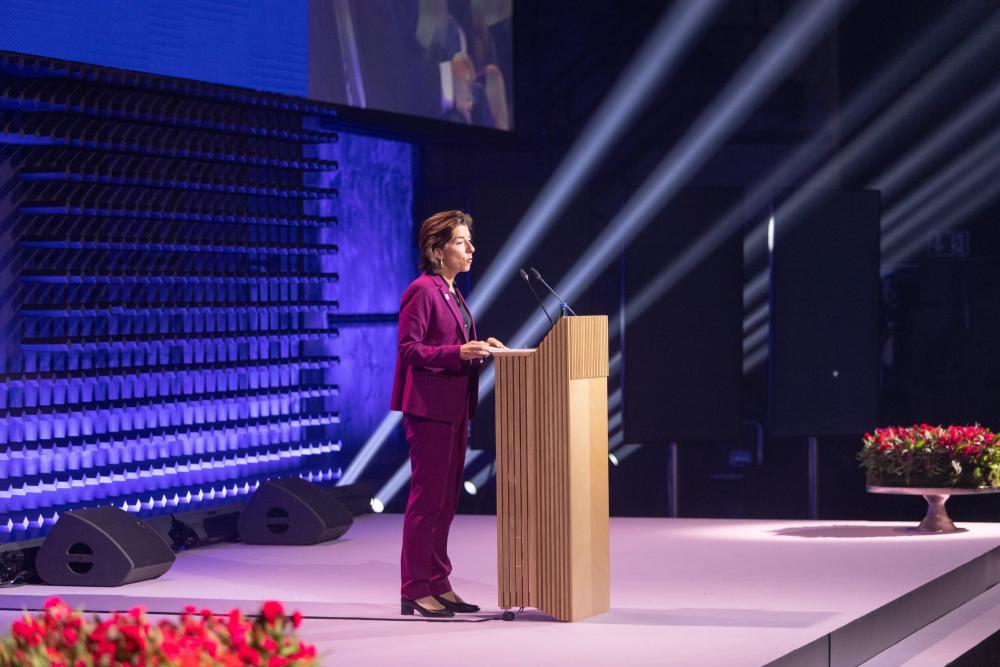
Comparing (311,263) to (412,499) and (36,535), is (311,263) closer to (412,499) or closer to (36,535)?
(36,535)

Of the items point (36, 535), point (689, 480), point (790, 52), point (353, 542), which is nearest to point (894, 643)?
point (353, 542)

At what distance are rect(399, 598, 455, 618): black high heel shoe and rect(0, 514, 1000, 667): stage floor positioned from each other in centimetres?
4

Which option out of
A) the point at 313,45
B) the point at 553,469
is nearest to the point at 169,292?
the point at 313,45

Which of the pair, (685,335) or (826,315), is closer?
(685,335)

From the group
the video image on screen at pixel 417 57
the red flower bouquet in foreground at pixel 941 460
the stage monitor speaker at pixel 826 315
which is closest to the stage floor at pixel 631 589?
the red flower bouquet in foreground at pixel 941 460

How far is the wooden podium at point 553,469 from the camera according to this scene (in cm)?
502

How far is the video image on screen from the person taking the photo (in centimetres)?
785

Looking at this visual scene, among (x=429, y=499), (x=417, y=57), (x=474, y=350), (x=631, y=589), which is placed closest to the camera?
(x=474, y=350)

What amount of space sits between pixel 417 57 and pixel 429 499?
398 cm

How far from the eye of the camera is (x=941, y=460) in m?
7.32

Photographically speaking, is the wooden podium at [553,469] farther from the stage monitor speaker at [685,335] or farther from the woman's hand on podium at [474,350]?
the stage monitor speaker at [685,335]

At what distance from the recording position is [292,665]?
8.25ft

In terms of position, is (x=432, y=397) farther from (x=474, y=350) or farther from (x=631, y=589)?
(x=631, y=589)

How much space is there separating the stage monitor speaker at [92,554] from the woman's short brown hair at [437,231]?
189 centimetres
